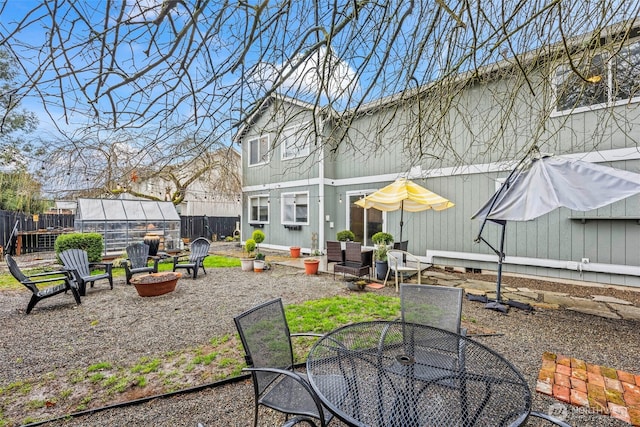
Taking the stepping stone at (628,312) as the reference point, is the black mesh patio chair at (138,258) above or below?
above

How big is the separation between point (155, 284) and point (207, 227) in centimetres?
1110

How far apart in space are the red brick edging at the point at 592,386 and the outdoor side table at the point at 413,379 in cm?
120

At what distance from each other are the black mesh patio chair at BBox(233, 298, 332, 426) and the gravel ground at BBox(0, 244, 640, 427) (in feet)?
1.59

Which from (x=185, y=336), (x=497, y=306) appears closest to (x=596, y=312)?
(x=497, y=306)

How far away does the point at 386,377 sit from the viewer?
5.88ft

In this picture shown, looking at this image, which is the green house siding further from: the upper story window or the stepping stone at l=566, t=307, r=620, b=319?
the stepping stone at l=566, t=307, r=620, b=319

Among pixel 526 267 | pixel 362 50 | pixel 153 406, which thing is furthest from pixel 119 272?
pixel 526 267

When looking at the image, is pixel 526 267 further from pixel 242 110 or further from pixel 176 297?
pixel 176 297

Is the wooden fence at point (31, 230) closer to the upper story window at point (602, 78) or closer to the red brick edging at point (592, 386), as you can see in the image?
the red brick edging at point (592, 386)

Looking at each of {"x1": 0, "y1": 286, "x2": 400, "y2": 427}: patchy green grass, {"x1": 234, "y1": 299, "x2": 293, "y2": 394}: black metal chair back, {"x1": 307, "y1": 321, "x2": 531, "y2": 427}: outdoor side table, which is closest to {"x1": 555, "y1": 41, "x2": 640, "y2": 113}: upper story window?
{"x1": 307, "y1": 321, "x2": 531, "y2": 427}: outdoor side table

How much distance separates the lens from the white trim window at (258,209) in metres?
11.9

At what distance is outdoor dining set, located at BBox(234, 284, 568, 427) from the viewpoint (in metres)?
1.47

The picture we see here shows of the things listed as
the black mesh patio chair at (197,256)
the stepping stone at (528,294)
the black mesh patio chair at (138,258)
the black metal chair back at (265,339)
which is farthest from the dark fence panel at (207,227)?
the black metal chair back at (265,339)

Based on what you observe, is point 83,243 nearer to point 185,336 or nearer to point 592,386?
point 185,336
